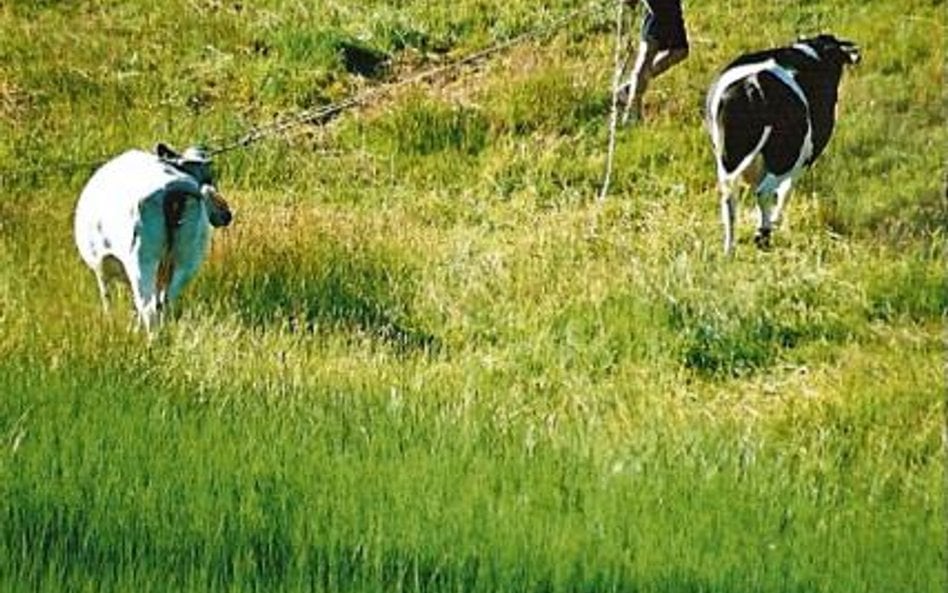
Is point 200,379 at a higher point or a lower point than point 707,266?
lower

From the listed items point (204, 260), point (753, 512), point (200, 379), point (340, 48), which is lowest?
point (753, 512)

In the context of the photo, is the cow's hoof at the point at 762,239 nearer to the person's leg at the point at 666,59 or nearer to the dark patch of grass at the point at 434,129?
the person's leg at the point at 666,59

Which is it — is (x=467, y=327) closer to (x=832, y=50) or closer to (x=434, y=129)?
(x=832, y=50)

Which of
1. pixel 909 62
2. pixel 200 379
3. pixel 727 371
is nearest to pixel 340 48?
pixel 909 62

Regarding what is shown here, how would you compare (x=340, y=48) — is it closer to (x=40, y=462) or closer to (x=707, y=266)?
(x=707, y=266)

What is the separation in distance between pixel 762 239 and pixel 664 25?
2698mm

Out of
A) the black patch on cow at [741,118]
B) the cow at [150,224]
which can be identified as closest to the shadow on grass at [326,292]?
the cow at [150,224]

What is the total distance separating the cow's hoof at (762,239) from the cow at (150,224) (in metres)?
3.11

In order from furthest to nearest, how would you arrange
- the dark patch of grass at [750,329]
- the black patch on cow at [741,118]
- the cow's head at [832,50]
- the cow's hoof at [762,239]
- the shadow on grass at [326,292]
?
the cow's head at [832,50], the black patch on cow at [741,118], the cow's hoof at [762,239], the shadow on grass at [326,292], the dark patch of grass at [750,329]

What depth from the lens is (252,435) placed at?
5.91 metres

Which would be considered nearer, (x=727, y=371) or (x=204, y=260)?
(x=727, y=371)

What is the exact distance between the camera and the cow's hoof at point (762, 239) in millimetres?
10227

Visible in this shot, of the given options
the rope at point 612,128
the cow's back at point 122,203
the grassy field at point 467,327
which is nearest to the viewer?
the grassy field at point 467,327

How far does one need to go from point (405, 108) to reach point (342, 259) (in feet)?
12.7
